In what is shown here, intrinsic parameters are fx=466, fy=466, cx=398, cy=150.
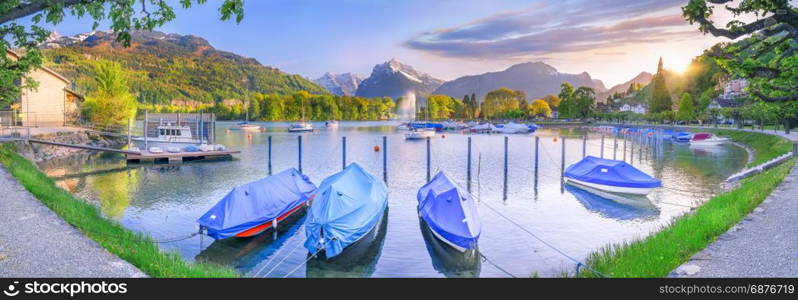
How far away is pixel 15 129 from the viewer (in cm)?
4497

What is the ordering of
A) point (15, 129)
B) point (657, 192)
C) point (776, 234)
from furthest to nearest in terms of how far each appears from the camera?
1. point (15, 129)
2. point (657, 192)
3. point (776, 234)

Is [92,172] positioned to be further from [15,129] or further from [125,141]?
[125,141]

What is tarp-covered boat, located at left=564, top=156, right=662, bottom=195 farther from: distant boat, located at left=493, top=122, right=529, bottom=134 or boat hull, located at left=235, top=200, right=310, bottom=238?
distant boat, located at left=493, top=122, right=529, bottom=134

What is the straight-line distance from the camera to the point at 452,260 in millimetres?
17109

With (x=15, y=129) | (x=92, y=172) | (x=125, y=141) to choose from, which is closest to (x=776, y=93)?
(x=92, y=172)

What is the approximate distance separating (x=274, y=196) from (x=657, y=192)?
2510 centimetres

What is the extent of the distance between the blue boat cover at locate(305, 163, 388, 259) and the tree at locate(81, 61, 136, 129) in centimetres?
5668

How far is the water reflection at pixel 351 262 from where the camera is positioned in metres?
15.9

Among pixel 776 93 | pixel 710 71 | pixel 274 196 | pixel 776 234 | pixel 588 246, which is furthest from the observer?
pixel 710 71

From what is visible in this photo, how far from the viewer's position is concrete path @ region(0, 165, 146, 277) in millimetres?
10016

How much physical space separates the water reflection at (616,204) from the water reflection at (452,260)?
37.2 feet

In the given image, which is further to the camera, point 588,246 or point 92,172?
point 92,172

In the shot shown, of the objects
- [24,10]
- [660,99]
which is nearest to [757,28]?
[24,10]
